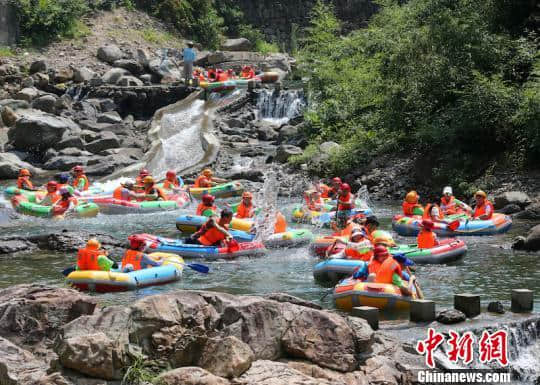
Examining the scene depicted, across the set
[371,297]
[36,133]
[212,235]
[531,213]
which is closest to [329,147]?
[531,213]

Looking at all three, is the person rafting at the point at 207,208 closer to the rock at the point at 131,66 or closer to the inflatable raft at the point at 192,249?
the inflatable raft at the point at 192,249

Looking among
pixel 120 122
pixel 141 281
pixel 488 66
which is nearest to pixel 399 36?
pixel 488 66

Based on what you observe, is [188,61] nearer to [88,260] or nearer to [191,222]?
[191,222]

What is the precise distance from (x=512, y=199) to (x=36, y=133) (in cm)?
1775

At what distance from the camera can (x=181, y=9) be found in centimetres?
4669

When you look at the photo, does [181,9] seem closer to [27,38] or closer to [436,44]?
[27,38]

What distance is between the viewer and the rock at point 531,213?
18.5 m

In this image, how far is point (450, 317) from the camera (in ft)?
31.6

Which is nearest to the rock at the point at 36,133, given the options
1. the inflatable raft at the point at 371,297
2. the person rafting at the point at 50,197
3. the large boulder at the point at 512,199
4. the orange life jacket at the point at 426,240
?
the person rafting at the point at 50,197

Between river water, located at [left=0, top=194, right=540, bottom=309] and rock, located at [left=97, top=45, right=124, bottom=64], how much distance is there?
79.5 ft

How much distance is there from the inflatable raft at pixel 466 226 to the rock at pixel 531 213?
4.19ft

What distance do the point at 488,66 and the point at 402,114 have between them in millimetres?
3074

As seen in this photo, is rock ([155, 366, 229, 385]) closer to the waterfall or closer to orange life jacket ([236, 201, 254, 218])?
orange life jacket ([236, 201, 254, 218])

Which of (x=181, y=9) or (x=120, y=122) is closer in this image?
(x=120, y=122)
